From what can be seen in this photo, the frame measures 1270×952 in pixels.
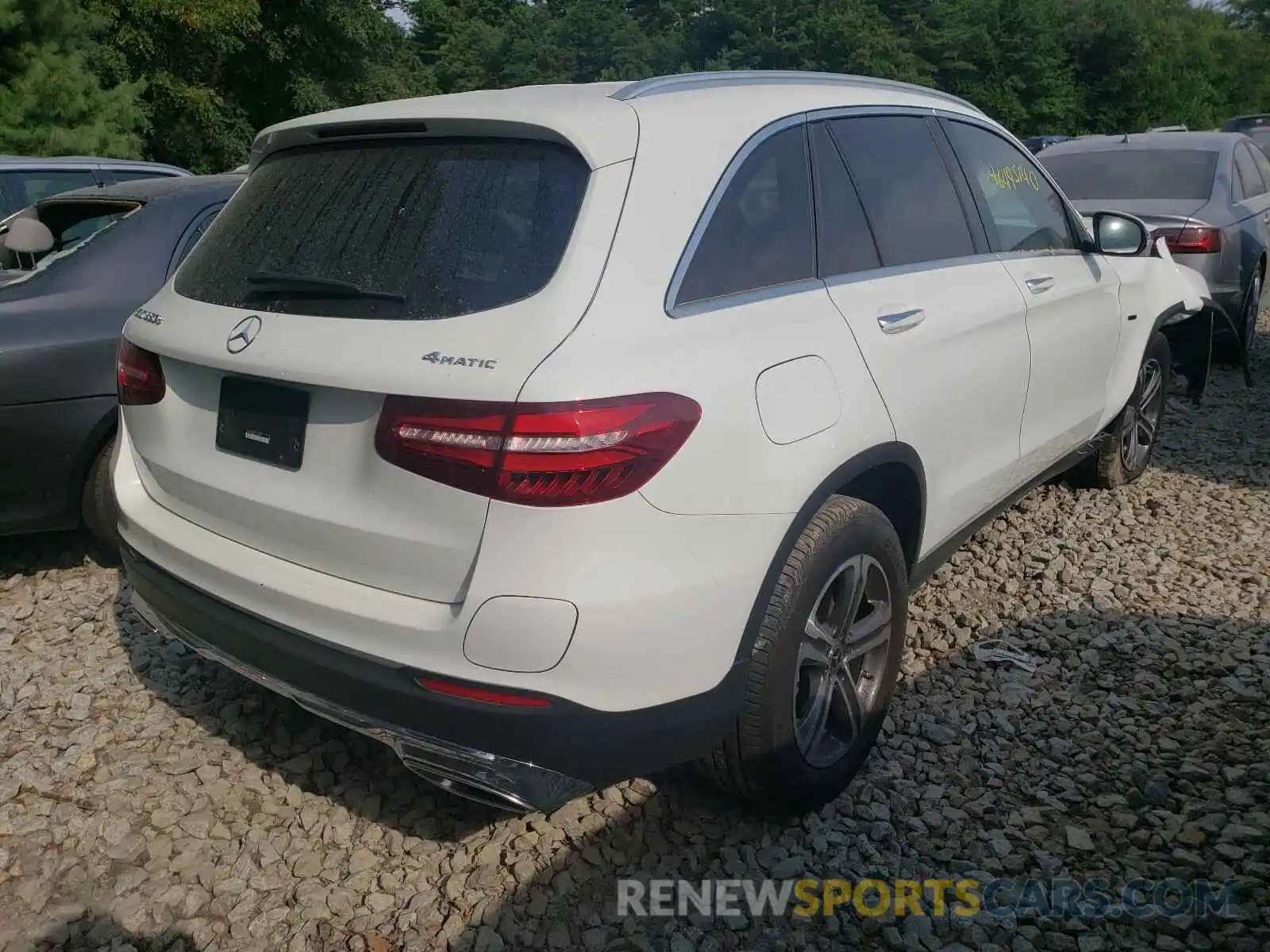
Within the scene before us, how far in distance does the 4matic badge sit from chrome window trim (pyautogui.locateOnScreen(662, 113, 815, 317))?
412 millimetres

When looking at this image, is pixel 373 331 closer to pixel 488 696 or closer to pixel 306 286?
pixel 306 286

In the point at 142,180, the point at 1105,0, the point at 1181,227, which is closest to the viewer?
the point at 142,180

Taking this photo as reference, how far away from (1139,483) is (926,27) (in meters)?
36.3

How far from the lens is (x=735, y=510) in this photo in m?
2.16

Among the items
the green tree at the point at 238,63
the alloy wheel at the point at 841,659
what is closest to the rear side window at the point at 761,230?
the alloy wheel at the point at 841,659

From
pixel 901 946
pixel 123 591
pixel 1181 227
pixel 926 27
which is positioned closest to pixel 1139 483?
pixel 1181 227

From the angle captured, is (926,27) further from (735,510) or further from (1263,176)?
(735,510)

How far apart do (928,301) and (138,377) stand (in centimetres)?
215

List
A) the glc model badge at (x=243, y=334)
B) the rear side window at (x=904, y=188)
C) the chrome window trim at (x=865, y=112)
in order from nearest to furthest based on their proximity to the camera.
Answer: the glc model badge at (x=243, y=334) < the chrome window trim at (x=865, y=112) < the rear side window at (x=904, y=188)

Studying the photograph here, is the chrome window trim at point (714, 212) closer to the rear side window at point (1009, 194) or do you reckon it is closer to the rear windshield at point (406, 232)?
the rear windshield at point (406, 232)

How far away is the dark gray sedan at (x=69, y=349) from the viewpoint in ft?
11.7

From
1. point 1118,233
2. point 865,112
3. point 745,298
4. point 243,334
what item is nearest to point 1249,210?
point 1118,233

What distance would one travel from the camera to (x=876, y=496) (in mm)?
2857
